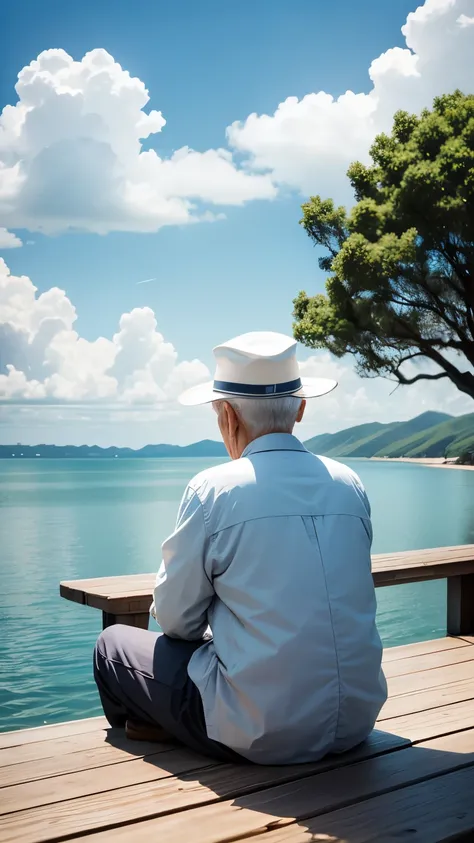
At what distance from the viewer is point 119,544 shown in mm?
21375

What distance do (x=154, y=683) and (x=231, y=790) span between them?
34cm

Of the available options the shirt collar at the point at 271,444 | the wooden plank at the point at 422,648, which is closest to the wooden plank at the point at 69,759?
the shirt collar at the point at 271,444

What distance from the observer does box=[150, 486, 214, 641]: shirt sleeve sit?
1.94 meters

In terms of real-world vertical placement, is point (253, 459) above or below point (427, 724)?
above

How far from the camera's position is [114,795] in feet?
6.30

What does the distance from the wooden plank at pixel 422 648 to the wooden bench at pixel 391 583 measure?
13cm

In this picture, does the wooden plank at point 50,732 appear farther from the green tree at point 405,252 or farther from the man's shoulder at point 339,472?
the green tree at point 405,252

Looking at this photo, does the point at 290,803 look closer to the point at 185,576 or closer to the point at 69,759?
the point at 185,576

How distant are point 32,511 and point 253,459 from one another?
35.1 m

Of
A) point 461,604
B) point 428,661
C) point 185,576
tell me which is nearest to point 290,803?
point 185,576

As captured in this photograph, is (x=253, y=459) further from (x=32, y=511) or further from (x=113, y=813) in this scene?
(x=32, y=511)

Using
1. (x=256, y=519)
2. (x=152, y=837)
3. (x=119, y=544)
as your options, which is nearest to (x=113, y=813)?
(x=152, y=837)

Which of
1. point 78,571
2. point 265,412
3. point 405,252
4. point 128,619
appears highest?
point 405,252

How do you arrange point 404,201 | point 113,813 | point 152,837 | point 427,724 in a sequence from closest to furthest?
point 152,837 < point 113,813 < point 427,724 < point 404,201
